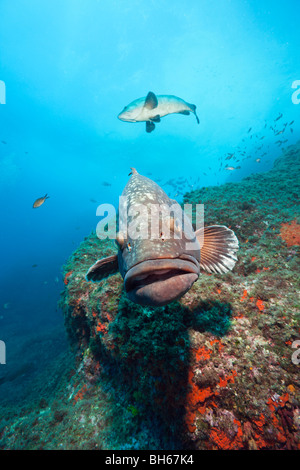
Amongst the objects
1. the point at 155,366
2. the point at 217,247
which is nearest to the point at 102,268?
the point at 155,366

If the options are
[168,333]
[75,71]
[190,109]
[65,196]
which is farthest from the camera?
[65,196]

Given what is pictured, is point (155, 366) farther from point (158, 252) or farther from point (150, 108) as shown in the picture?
point (150, 108)

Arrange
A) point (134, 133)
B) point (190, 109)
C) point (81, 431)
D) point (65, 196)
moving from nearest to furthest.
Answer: point (81, 431)
point (190, 109)
point (134, 133)
point (65, 196)

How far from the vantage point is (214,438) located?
213 centimetres

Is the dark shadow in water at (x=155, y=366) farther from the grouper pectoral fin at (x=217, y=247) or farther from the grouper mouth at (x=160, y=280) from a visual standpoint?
the grouper mouth at (x=160, y=280)

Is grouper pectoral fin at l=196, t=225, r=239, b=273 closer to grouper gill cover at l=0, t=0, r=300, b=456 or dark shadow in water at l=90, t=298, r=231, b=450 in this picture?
grouper gill cover at l=0, t=0, r=300, b=456

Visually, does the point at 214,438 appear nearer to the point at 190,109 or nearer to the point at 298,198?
the point at 298,198

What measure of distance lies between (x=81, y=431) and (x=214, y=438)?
249 centimetres

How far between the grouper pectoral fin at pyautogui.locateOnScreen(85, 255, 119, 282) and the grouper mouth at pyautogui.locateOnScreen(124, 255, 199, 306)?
1.18 metres

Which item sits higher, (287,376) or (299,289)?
(299,289)

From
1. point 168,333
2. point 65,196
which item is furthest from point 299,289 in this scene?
point 65,196

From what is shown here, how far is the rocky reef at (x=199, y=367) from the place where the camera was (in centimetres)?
216

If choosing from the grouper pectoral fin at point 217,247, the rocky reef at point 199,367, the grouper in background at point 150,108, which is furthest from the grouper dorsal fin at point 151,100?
the grouper pectoral fin at point 217,247

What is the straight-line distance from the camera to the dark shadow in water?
2521 millimetres
